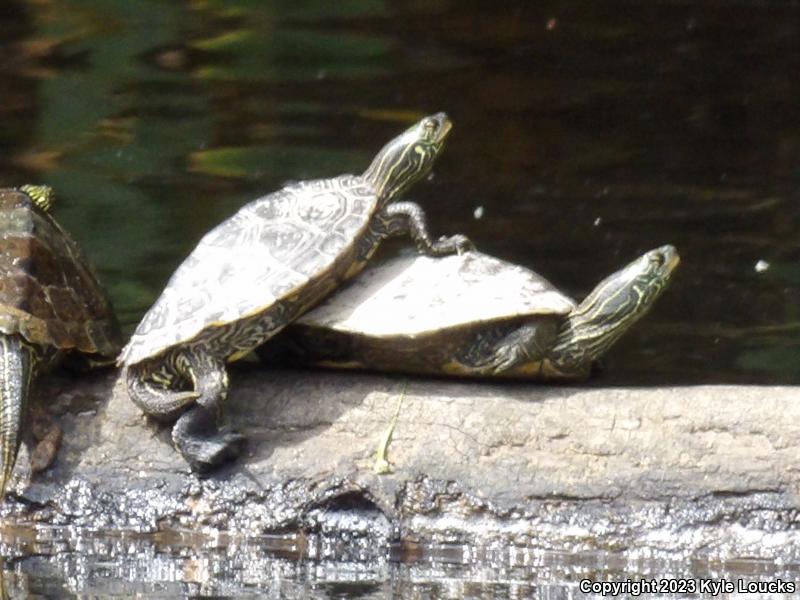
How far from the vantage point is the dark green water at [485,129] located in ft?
28.3

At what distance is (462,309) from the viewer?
5.76 m

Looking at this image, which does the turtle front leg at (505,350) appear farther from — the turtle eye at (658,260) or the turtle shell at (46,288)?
the turtle shell at (46,288)

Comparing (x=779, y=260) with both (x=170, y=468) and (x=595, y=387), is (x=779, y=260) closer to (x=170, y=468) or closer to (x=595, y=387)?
(x=595, y=387)

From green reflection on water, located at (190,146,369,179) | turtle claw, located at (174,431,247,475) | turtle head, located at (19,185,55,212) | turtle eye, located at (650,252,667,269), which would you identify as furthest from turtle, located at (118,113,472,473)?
green reflection on water, located at (190,146,369,179)

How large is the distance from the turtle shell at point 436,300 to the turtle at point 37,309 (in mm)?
699

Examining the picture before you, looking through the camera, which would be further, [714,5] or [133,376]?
[714,5]

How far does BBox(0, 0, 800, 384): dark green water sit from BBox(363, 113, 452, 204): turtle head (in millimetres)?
1351

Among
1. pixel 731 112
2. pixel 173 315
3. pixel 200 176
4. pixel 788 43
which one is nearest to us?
pixel 173 315

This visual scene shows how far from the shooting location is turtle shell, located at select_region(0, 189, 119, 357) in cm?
569

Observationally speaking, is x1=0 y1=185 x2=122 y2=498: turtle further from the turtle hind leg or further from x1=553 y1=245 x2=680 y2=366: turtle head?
x1=553 y1=245 x2=680 y2=366: turtle head

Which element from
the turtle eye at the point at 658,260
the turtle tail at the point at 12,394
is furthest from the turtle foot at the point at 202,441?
the turtle eye at the point at 658,260

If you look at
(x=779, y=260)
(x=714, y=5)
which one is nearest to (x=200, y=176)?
(x=779, y=260)

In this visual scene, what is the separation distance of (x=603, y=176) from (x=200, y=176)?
2342 millimetres

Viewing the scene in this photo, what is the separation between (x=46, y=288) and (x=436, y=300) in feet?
4.12
